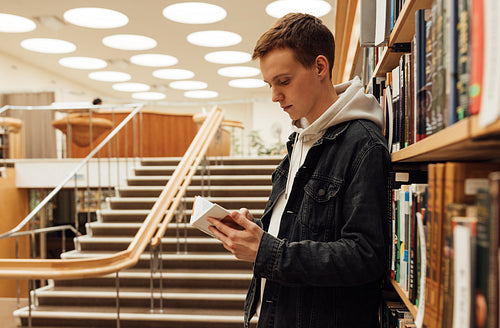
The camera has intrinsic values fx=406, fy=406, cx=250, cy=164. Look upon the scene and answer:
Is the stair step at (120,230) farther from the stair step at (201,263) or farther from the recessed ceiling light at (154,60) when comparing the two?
the recessed ceiling light at (154,60)

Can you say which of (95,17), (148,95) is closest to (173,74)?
(148,95)

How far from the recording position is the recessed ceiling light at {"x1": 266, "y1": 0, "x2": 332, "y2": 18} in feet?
23.6

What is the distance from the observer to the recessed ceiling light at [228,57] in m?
10.1

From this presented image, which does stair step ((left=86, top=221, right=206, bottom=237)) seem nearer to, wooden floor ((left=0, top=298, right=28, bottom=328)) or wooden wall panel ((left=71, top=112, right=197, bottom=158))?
wooden floor ((left=0, top=298, right=28, bottom=328))

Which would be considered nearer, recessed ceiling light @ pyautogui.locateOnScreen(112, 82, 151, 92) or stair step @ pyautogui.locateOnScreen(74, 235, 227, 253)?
stair step @ pyautogui.locateOnScreen(74, 235, 227, 253)

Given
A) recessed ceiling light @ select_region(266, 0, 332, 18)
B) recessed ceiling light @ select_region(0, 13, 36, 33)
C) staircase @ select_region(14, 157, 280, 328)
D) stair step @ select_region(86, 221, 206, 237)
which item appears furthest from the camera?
recessed ceiling light @ select_region(0, 13, 36, 33)

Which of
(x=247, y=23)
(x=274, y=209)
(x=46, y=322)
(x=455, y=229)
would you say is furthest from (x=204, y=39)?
(x=455, y=229)

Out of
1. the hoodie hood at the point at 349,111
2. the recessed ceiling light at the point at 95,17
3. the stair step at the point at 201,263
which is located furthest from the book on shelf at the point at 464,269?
the recessed ceiling light at the point at 95,17

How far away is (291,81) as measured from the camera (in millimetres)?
1120

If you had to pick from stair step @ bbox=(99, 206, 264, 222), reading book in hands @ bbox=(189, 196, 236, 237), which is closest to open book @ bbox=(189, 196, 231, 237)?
reading book in hands @ bbox=(189, 196, 236, 237)

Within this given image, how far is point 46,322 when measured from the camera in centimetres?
386

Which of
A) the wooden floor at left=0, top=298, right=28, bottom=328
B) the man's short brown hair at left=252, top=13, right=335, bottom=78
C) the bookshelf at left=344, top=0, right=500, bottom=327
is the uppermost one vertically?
the man's short brown hair at left=252, top=13, right=335, bottom=78

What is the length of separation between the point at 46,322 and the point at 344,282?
3.82 meters

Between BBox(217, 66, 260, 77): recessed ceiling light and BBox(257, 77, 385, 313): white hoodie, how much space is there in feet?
33.9
